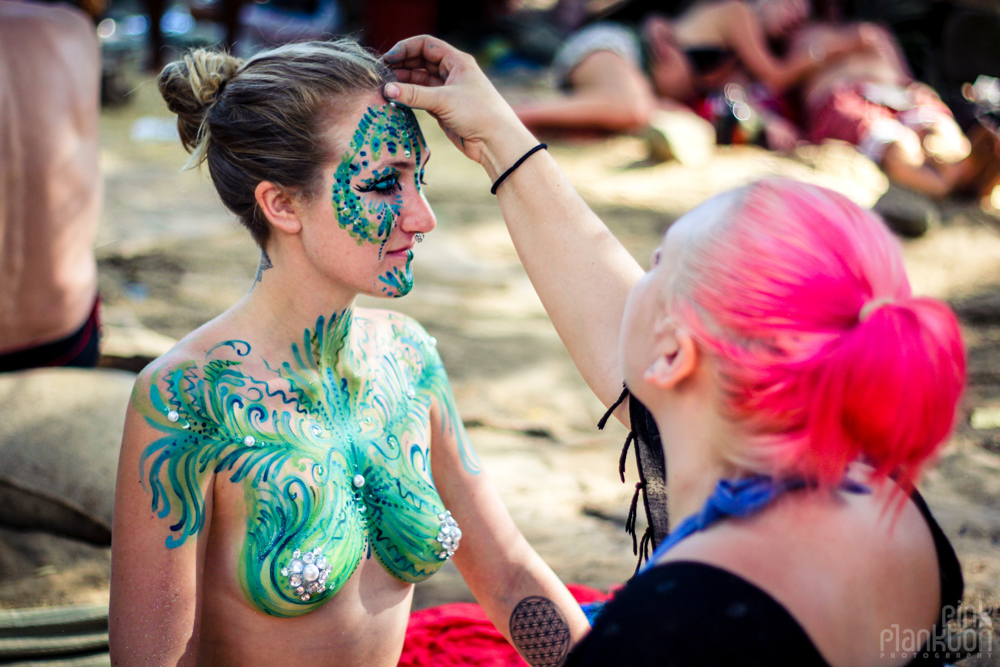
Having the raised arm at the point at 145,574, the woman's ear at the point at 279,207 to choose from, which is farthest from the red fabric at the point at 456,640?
the woman's ear at the point at 279,207

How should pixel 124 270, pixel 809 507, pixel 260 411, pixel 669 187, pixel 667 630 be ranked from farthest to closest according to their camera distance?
pixel 669 187 → pixel 124 270 → pixel 260 411 → pixel 809 507 → pixel 667 630

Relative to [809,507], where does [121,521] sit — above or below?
below

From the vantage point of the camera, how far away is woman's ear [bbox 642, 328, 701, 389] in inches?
45.3

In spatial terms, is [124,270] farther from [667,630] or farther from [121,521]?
[667,630]

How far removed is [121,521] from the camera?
1.48m

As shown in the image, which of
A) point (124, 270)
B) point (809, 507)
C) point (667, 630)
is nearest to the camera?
point (667, 630)

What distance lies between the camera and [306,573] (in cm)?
151

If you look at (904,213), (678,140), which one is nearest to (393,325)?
(904,213)

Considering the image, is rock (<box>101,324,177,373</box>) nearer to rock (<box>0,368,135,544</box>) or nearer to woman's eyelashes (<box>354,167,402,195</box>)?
rock (<box>0,368,135,544</box>)

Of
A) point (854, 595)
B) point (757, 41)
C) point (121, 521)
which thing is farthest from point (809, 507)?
point (757, 41)

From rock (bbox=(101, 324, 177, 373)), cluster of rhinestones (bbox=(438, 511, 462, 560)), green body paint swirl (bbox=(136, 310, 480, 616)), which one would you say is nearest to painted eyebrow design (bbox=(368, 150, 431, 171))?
green body paint swirl (bbox=(136, 310, 480, 616))

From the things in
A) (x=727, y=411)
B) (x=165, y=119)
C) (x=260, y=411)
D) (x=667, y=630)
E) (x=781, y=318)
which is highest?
(x=781, y=318)

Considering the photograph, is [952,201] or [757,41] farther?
[757,41]

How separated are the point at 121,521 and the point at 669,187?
5.65 meters
